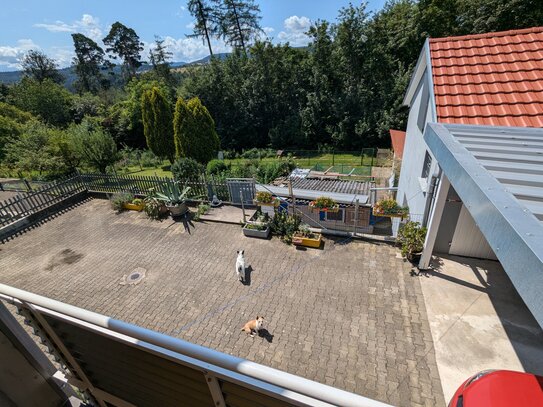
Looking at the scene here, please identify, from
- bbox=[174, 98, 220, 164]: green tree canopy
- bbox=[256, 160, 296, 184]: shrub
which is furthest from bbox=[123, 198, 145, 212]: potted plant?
bbox=[256, 160, 296, 184]: shrub

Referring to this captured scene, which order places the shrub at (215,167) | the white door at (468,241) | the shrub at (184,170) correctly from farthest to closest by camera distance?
1. the shrub at (215,167)
2. the shrub at (184,170)
3. the white door at (468,241)

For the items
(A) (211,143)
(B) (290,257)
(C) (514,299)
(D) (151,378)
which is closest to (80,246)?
(B) (290,257)

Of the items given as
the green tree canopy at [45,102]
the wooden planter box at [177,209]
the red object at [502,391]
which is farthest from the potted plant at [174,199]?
the green tree canopy at [45,102]

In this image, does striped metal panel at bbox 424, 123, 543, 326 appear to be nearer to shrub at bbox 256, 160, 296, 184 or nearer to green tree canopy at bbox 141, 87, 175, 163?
shrub at bbox 256, 160, 296, 184

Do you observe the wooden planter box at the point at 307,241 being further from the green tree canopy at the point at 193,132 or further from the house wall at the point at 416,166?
the green tree canopy at the point at 193,132

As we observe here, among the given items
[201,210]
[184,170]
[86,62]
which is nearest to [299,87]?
[184,170]

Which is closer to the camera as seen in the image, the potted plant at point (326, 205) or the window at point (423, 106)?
the window at point (423, 106)
